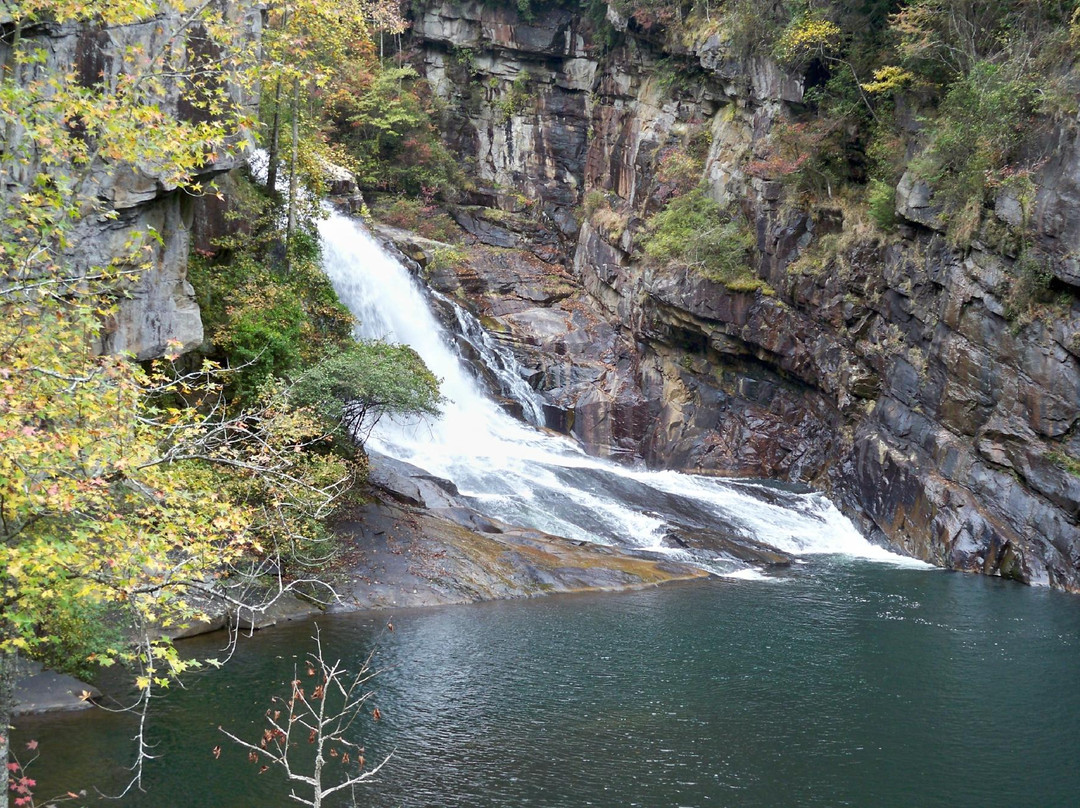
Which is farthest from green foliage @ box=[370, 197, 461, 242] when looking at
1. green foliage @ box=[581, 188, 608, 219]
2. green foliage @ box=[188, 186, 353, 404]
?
green foliage @ box=[188, 186, 353, 404]

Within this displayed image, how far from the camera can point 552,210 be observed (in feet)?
141

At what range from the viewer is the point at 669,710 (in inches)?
503

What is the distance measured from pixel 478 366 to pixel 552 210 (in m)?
14.1

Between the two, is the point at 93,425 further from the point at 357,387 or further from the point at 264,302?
the point at 264,302

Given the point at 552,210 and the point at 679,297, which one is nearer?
the point at 679,297

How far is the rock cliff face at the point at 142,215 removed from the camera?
14.0 m

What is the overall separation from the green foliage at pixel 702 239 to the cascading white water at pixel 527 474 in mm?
7883

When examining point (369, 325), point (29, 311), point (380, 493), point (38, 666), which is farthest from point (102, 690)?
point (369, 325)

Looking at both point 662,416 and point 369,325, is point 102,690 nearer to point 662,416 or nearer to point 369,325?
point 369,325

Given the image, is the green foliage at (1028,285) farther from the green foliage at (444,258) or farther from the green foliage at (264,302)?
the green foliage at (444,258)

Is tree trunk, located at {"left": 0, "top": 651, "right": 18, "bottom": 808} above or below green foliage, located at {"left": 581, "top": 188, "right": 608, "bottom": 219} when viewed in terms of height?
below

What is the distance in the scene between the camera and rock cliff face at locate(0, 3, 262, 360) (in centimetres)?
1401

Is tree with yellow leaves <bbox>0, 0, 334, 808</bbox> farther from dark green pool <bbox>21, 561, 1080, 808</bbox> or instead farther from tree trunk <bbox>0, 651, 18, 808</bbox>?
dark green pool <bbox>21, 561, 1080, 808</bbox>

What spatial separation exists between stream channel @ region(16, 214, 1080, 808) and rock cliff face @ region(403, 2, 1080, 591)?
2834 mm
